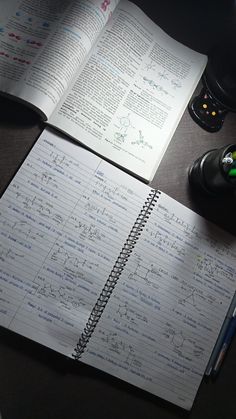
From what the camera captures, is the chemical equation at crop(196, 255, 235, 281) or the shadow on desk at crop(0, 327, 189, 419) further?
the chemical equation at crop(196, 255, 235, 281)

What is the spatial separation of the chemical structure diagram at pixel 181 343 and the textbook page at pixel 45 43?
49 centimetres

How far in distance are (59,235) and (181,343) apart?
1.09 feet

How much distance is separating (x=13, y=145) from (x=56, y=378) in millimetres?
436

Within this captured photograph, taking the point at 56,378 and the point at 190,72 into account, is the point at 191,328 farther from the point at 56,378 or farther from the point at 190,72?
the point at 190,72

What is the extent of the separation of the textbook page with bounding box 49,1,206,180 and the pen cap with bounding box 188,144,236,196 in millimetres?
87

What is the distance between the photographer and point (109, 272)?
0.65m

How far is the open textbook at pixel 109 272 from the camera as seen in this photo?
1.97ft

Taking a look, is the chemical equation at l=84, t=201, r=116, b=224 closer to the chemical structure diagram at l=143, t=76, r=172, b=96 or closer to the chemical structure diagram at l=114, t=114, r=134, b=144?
the chemical structure diagram at l=114, t=114, r=134, b=144

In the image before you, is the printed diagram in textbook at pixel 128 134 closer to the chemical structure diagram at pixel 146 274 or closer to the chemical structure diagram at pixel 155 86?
the chemical structure diagram at pixel 155 86

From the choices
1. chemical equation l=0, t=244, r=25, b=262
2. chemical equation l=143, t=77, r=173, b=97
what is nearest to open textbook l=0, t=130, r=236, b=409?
chemical equation l=0, t=244, r=25, b=262

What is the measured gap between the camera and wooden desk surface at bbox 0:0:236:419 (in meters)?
0.57

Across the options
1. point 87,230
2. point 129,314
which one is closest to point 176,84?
point 87,230

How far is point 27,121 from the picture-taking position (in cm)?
65

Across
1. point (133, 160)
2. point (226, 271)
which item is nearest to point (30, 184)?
point (133, 160)
